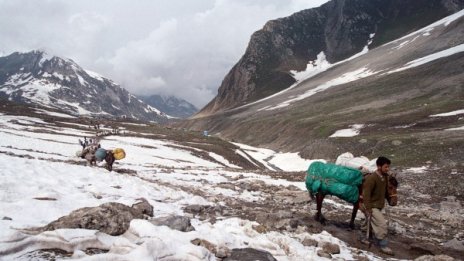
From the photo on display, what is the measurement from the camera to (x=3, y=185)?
11656 millimetres

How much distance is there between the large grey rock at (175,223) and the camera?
9961 mm

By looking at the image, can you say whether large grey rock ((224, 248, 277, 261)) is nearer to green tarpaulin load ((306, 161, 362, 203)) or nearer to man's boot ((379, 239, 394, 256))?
man's boot ((379, 239, 394, 256))

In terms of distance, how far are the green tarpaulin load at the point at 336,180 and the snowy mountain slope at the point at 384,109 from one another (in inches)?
941

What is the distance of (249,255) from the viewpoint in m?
8.80

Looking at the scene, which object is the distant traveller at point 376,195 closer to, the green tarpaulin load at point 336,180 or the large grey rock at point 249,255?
the green tarpaulin load at point 336,180

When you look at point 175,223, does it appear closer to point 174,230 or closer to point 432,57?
point 174,230

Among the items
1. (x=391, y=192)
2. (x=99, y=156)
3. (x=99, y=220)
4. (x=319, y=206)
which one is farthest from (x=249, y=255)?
(x=99, y=156)

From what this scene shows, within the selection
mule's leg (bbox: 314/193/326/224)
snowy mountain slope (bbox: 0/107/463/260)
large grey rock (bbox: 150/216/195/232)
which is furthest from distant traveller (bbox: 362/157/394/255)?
large grey rock (bbox: 150/216/195/232)

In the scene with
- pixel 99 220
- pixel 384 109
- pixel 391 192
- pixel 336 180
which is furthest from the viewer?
pixel 384 109

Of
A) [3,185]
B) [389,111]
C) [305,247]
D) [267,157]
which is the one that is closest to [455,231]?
[305,247]

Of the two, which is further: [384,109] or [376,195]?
[384,109]

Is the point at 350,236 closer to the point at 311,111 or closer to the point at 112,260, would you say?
the point at 112,260

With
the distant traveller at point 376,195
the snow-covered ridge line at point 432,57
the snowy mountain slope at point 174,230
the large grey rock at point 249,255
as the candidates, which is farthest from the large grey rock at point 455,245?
the snow-covered ridge line at point 432,57

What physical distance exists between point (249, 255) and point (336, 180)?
19.5ft
